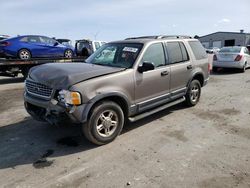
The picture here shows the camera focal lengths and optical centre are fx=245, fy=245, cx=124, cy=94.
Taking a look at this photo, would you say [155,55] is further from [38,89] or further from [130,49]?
[38,89]

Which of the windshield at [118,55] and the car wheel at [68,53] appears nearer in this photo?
the windshield at [118,55]

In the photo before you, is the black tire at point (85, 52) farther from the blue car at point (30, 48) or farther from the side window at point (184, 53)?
the side window at point (184, 53)

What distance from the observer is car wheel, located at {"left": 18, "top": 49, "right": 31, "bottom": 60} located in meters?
11.5

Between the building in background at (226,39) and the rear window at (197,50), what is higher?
the building in background at (226,39)

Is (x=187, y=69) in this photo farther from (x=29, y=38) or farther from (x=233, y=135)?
(x=29, y=38)

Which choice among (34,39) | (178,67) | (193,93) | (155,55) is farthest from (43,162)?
(34,39)

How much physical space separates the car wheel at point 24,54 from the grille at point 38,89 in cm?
751

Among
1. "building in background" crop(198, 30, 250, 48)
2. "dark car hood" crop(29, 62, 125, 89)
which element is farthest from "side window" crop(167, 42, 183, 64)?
"building in background" crop(198, 30, 250, 48)

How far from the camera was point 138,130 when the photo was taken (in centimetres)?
514

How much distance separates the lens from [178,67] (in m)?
5.88

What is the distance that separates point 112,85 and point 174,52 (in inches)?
88.3

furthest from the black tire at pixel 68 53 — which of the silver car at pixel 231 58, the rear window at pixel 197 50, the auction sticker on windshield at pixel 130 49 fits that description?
the auction sticker on windshield at pixel 130 49

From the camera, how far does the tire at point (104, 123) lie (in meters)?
4.19

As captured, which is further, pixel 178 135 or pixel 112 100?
pixel 178 135
